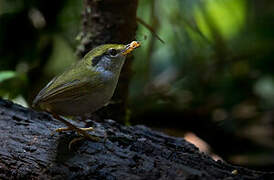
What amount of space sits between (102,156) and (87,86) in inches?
17.3

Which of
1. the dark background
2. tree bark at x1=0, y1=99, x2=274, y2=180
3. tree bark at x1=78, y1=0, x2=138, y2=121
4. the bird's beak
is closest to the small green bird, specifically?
the bird's beak

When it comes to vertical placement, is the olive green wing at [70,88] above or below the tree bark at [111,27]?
below

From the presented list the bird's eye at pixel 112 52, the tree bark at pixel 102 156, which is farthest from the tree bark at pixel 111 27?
the bird's eye at pixel 112 52

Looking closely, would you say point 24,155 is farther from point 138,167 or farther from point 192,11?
point 192,11

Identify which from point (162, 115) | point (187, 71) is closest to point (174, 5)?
point (187, 71)

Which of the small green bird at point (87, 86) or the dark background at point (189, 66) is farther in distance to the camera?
the dark background at point (189, 66)

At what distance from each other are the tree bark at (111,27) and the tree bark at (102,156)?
1.92 feet

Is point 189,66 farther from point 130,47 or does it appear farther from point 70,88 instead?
point 70,88

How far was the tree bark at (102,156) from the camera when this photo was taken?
1.93 m

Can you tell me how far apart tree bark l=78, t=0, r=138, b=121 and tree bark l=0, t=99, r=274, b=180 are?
0.59 m

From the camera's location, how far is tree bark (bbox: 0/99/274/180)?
1.93m

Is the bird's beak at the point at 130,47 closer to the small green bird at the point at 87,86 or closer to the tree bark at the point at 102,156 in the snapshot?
the small green bird at the point at 87,86

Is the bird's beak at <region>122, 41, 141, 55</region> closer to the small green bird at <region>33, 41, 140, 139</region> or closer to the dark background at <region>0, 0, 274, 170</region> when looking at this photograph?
the small green bird at <region>33, 41, 140, 139</region>

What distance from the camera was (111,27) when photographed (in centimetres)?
300
